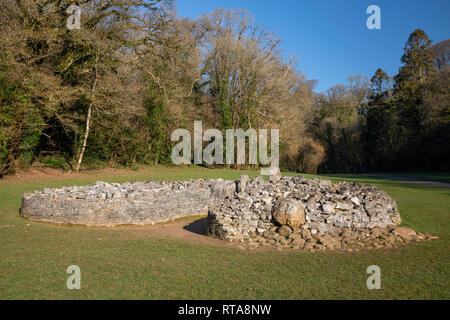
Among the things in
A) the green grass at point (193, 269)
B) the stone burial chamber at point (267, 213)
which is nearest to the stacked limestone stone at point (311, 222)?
the stone burial chamber at point (267, 213)

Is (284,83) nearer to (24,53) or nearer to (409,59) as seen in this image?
(409,59)

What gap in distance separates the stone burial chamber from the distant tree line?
8582mm

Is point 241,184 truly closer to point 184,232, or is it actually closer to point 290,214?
point 184,232

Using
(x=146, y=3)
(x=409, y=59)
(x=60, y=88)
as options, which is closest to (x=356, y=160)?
(x=409, y=59)

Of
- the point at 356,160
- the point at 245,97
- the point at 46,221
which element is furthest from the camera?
the point at 356,160

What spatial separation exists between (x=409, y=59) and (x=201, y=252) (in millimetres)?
36285

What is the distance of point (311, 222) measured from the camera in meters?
6.65

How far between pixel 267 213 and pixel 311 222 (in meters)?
0.94

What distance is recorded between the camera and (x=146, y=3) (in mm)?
18016

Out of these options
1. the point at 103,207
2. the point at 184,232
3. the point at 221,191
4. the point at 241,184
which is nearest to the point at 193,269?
the point at 184,232

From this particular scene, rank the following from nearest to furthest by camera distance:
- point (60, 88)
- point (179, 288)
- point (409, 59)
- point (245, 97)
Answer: point (179, 288)
point (60, 88)
point (245, 97)
point (409, 59)

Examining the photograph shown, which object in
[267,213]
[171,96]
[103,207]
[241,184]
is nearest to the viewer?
[267,213]

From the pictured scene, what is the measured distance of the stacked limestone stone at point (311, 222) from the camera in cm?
626

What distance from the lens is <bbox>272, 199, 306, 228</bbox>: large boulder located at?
6535mm
